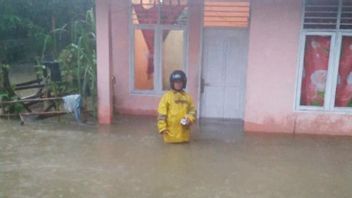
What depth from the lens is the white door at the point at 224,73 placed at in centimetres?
870

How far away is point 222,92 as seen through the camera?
29.2 feet

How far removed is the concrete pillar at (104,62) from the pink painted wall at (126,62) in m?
0.65

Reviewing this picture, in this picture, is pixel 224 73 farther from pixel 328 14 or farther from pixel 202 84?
pixel 328 14

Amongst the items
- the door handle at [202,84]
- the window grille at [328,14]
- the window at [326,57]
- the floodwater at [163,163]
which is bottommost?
the floodwater at [163,163]

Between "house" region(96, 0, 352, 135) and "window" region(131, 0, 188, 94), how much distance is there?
0.02 metres

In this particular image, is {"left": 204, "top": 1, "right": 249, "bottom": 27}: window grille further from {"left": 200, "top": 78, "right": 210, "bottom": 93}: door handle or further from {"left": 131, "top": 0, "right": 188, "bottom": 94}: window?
{"left": 200, "top": 78, "right": 210, "bottom": 93}: door handle

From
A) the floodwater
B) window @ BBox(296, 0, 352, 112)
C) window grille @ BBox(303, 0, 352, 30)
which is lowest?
the floodwater

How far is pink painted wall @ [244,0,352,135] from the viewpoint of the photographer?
7.57m

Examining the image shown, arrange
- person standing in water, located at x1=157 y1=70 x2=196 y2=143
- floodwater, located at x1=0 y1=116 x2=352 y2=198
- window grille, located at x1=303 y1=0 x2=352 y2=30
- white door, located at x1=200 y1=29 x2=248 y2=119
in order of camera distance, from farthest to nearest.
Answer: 1. white door, located at x1=200 y1=29 x2=248 y2=119
2. window grille, located at x1=303 y1=0 x2=352 y2=30
3. person standing in water, located at x1=157 y1=70 x2=196 y2=143
4. floodwater, located at x1=0 y1=116 x2=352 y2=198

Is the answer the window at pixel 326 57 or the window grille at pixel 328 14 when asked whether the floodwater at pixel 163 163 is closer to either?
the window at pixel 326 57

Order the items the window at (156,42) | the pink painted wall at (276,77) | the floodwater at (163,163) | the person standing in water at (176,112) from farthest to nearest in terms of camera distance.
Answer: the window at (156,42) < the pink painted wall at (276,77) < the person standing in water at (176,112) < the floodwater at (163,163)

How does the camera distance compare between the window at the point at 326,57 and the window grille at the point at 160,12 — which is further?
the window grille at the point at 160,12

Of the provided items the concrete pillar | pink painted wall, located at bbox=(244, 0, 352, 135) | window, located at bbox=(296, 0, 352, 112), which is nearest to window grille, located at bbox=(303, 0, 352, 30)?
window, located at bbox=(296, 0, 352, 112)

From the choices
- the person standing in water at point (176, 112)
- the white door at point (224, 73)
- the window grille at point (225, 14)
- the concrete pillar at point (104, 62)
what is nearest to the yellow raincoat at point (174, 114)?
the person standing in water at point (176, 112)
